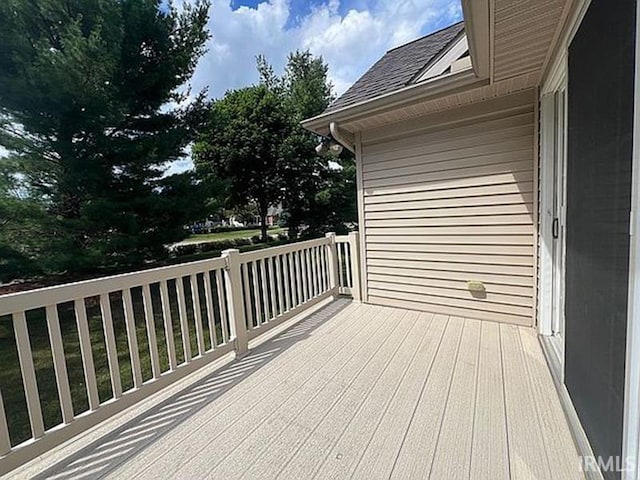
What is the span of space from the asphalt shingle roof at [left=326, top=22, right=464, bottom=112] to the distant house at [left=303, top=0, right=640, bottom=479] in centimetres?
4

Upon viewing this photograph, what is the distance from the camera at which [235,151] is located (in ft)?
38.2

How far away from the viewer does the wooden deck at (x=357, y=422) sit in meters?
1.55

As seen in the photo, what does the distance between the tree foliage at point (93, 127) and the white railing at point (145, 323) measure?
1.66 m

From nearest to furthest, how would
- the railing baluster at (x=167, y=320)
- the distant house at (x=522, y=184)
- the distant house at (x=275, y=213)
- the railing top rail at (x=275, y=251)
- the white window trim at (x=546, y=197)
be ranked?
the distant house at (x=522, y=184), the railing baluster at (x=167, y=320), the white window trim at (x=546, y=197), the railing top rail at (x=275, y=251), the distant house at (x=275, y=213)

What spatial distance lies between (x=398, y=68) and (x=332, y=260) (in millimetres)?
2837

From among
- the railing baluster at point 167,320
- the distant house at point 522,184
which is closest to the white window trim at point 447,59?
the distant house at point 522,184

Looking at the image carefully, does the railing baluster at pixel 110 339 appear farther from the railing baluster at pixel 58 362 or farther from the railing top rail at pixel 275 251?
the railing top rail at pixel 275 251

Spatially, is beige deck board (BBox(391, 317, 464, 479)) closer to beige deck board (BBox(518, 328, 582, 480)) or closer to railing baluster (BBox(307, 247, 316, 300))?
beige deck board (BBox(518, 328, 582, 480))

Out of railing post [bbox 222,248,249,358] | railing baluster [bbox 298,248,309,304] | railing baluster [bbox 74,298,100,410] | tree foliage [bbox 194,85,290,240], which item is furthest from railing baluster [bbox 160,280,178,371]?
tree foliage [bbox 194,85,290,240]

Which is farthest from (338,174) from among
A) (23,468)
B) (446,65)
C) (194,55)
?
(23,468)

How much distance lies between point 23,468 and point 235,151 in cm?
1104

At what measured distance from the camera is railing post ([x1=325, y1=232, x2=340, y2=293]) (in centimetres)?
434

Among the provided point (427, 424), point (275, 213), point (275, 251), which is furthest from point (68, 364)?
point (275, 213)

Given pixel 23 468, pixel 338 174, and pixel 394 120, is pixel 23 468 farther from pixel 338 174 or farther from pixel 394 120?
pixel 338 174
